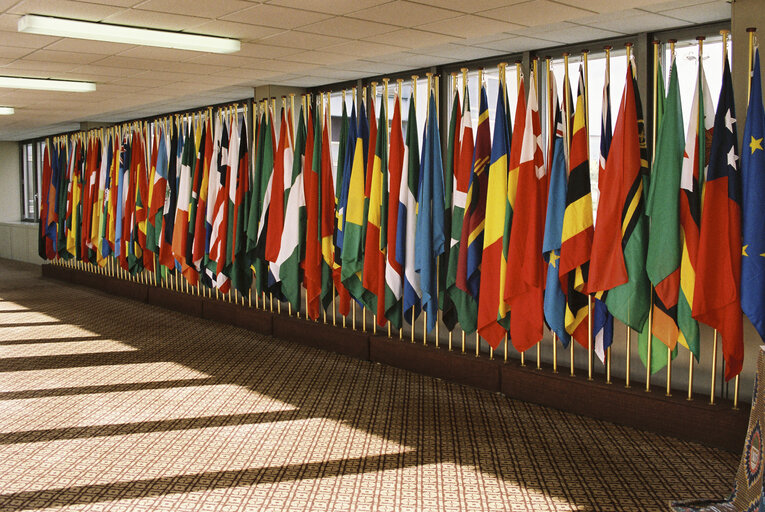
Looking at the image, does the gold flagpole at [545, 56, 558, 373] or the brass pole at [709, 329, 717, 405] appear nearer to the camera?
the brass pole at [709, 329, 717, 405]

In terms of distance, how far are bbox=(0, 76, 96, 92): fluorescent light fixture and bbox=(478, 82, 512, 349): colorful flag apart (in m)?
5.27

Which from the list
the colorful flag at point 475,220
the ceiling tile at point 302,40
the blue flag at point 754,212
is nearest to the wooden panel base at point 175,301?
the ceiling tile at point 302,40

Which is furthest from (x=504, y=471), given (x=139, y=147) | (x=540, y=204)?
(x=139, y=147)

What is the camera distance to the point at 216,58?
709 cm

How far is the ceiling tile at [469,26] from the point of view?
18.4ft

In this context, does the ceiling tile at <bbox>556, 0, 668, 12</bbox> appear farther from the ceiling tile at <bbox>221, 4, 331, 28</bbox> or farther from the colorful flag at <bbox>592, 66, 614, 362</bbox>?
the ceiling tile at <bbox>221, 4, 331, 28</bbox>

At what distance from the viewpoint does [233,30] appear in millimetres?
5824

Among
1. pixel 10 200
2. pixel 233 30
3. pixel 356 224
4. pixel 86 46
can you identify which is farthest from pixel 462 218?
pixel 10 200

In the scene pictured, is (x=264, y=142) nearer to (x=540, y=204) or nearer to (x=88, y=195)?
(x=540, y=204)

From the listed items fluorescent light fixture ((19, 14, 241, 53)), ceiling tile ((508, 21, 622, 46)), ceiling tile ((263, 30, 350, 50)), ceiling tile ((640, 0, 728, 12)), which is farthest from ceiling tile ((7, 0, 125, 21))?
ceiling tile ((640, 0, 728, 12))

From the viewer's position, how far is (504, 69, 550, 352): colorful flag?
5668mm

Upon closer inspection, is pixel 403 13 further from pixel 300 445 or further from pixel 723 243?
pixel 300 445

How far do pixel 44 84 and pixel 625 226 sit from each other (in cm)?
684

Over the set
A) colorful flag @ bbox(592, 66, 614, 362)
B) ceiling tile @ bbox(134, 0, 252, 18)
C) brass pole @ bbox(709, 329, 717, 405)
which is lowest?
brass pole @ bbox(709, 329, 717, 405)
